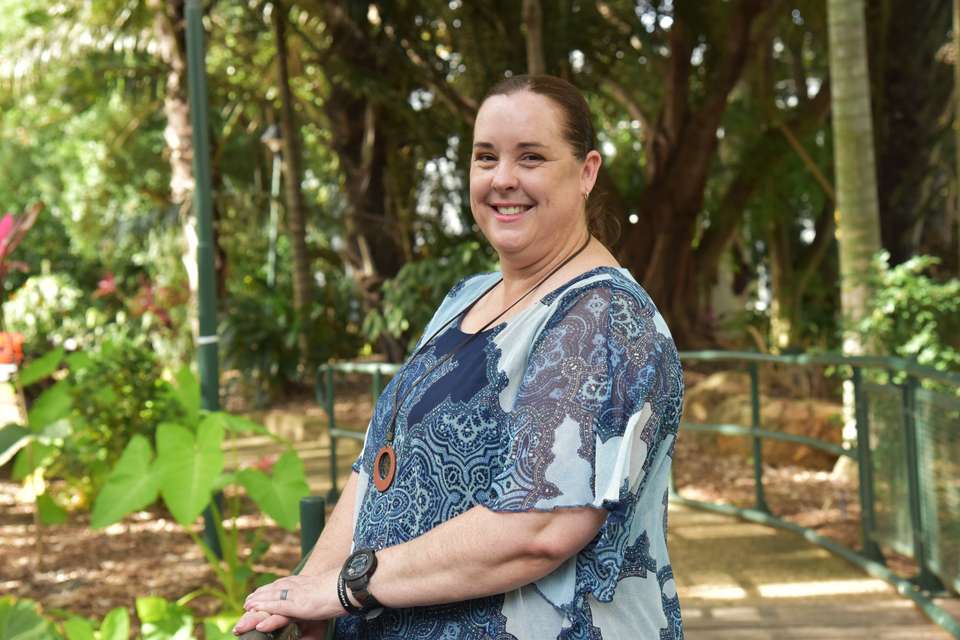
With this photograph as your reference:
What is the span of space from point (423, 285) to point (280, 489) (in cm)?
721

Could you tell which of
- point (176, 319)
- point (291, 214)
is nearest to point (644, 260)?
point (291, 214)

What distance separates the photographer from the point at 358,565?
1.69m

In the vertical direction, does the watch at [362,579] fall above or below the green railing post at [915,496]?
above

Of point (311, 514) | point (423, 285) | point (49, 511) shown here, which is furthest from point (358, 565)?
point (423, 285)

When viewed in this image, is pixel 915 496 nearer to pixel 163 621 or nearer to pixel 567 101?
pixel 163 621

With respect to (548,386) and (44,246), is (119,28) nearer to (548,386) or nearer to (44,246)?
(44,246)

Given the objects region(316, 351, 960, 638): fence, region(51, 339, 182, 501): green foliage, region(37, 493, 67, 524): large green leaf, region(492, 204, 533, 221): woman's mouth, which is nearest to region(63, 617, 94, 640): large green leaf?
region(492, 204, 533, 221): woman's mouth

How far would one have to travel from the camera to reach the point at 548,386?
157cm

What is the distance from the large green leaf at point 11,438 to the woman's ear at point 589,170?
4433 millimetres

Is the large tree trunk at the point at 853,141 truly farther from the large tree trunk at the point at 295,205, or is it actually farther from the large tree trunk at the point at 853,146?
the large tree trunk at the point at 295,205

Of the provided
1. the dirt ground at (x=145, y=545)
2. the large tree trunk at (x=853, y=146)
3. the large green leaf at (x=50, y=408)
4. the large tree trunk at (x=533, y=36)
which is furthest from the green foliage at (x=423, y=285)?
the large green leaf at (x=50, y=408)

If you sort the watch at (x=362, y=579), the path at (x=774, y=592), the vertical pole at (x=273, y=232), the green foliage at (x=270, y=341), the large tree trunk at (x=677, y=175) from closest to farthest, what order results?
1. the watch at (x=362, y=579)
2. the path at (x=774, y=592)
3. the large tree trunk at (x=677, y=175)
4. the green foliage at (x=270, y=341)
5. the vertical pole at (x=273, y=232)

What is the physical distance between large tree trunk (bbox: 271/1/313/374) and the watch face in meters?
11.8

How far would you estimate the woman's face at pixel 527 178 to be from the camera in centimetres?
174
